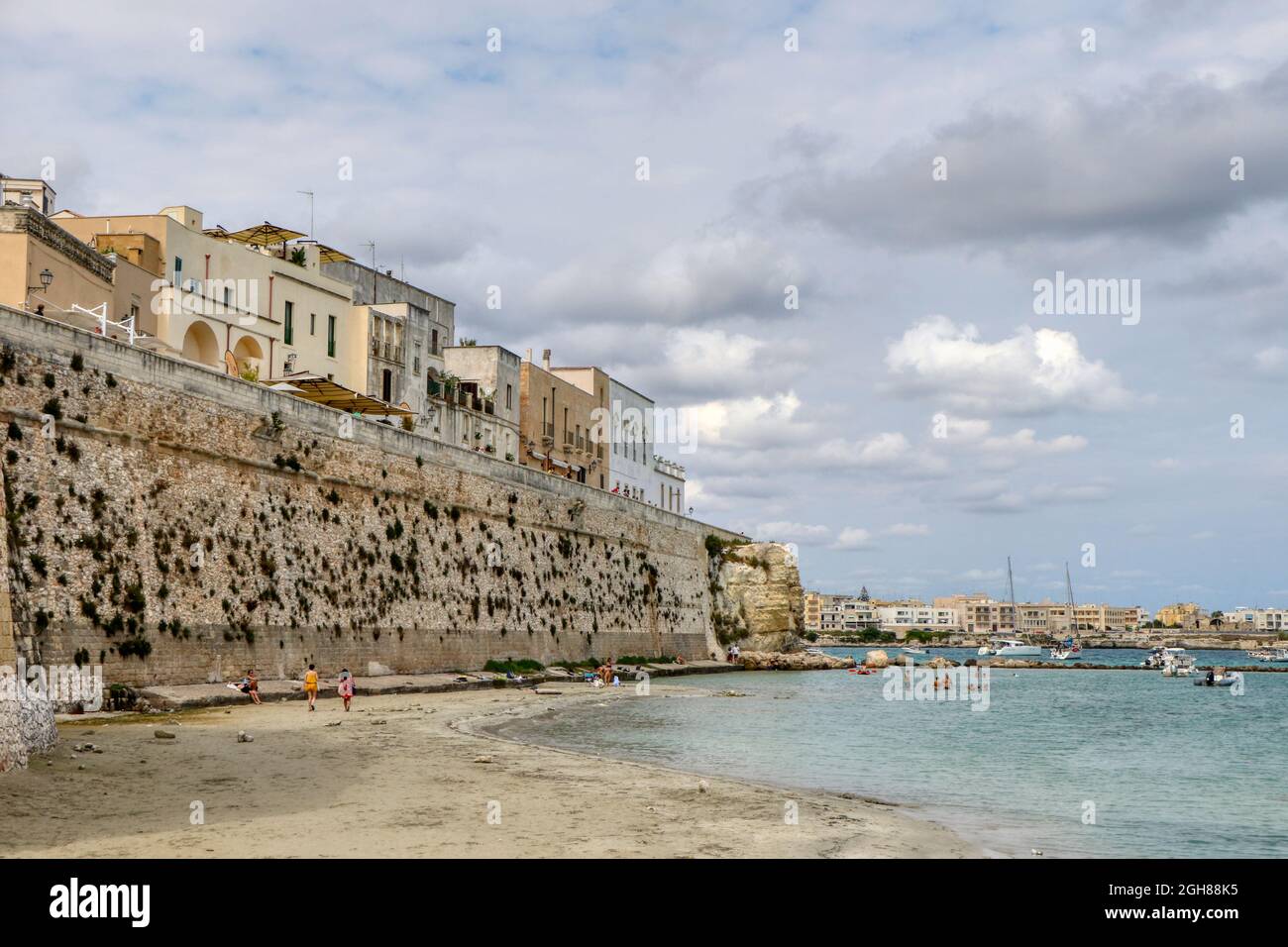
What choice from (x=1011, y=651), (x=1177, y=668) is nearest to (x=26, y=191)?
(x=1177, y=668)

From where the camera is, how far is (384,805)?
1395 centimetres

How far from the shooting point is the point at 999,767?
81.7 ft

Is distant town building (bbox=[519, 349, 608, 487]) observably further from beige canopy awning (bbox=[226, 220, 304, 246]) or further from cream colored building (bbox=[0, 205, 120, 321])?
cream colored building (bbox=[0, 205, 120, 321])

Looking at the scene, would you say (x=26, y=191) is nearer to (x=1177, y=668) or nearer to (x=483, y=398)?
(x=483, y=398)

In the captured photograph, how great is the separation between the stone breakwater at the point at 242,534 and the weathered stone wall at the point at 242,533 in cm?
5

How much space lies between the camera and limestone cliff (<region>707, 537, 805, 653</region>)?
69.5m

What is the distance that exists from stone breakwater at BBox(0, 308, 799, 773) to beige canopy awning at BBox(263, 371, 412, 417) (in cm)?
198

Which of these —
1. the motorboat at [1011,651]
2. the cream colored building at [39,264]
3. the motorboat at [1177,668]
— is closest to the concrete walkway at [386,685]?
the cream colored building at [39,264]

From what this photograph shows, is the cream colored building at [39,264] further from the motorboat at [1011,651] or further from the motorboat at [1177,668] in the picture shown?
the motorboat at [1011,651]

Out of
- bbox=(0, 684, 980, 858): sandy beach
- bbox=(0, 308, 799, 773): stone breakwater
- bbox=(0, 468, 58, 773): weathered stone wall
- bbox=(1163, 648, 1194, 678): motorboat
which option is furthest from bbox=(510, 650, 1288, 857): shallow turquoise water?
bbox=(1163, 648, 1194, 678): motorboat

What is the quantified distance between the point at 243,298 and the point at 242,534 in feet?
44.8

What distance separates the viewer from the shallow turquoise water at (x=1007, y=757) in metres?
17.0

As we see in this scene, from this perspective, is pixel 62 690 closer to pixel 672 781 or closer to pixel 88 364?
pixel 88 364
